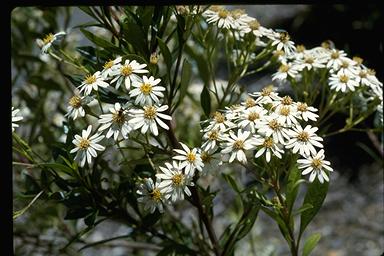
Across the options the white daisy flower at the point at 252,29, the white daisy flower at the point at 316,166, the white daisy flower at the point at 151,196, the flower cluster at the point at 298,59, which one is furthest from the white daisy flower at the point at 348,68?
the white daisy flower at the point at 151,196

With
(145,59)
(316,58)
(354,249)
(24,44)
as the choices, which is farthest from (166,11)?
(354,249)

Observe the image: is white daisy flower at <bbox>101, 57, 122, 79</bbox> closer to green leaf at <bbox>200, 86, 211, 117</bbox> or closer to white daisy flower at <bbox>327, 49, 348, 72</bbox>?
green leaf at <bbox>200, 86, 211, 117</bbox>

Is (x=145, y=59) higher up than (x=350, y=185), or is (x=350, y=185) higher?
(x=145, y=59)

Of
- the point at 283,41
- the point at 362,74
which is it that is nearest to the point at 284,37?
the point at 283,41

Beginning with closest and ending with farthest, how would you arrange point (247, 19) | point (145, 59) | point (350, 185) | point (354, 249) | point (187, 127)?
point (145, 59) < point (247, 19) < point (187, 127) < point (354, 249) < point (350, 185)

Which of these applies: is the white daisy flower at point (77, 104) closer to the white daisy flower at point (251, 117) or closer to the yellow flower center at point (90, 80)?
the yellow flower center at point (90, 80)

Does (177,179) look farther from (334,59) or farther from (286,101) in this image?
(334,59)
